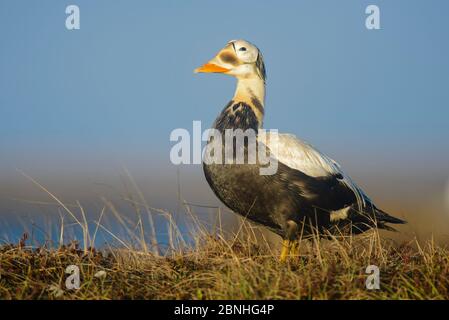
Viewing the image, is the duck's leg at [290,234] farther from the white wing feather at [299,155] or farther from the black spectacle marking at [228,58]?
the black spectacle marking at [228,58]

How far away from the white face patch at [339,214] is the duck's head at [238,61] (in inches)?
65.7

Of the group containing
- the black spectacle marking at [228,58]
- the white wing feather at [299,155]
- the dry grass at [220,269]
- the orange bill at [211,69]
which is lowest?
the dry grass at [220,269]

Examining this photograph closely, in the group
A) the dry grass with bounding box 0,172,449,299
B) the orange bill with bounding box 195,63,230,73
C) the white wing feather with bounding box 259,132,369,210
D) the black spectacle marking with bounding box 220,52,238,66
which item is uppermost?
the black spectacle marking with bounding box 220,52,238,66

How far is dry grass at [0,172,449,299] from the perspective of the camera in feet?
15.5

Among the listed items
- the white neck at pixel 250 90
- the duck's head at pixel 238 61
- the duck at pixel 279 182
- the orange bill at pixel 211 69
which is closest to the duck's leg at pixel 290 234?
the duck at pixel 279 182

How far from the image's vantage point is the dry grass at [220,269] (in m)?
4.73

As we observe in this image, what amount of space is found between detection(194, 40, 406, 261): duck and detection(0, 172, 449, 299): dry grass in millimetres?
233

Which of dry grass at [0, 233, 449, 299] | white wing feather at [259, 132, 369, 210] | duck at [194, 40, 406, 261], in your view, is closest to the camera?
dry grass at [0, 233, 449, 299]

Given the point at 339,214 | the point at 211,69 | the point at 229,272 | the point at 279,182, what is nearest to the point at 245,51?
the point at 211,69

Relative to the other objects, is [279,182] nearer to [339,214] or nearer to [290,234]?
[290,234]

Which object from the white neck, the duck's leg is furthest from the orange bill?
the duck's leg

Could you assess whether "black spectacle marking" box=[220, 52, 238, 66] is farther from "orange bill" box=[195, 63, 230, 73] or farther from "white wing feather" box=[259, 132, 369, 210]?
"white wing feather" box=[259, 132, 369, 210]

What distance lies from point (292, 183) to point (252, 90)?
3.94 ft
